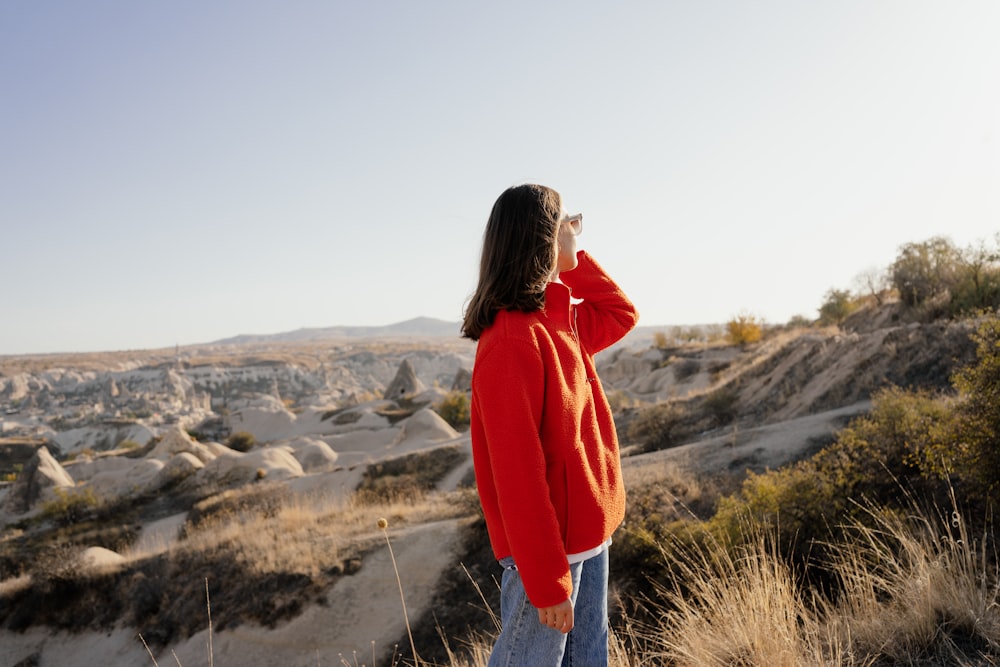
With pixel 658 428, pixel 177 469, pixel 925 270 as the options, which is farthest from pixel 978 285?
pixel 177 469

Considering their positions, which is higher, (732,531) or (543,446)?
(543,446)

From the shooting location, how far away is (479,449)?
1.71m

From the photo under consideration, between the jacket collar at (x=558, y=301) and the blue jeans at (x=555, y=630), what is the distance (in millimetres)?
666

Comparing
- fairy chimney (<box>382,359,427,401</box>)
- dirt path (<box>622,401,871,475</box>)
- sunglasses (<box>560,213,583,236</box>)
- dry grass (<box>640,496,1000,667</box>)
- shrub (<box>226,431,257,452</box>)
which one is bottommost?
shrub (<box>226,431,257,452</box>)

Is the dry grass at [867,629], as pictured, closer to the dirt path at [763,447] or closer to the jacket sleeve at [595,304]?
the jacket sleeve at [595,304]

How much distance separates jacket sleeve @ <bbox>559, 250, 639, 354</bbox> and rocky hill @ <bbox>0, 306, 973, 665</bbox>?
5.91 m

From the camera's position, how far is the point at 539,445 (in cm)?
149

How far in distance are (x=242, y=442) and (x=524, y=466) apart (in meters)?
27.7

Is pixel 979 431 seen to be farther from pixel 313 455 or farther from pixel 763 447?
pixel 313 455

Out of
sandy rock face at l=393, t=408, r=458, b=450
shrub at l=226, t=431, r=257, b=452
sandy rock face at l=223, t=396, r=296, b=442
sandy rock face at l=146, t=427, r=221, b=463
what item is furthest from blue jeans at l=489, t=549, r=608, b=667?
sandy rock face at l=223, t=396, r=296, b=442

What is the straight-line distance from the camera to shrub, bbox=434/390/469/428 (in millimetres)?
24812

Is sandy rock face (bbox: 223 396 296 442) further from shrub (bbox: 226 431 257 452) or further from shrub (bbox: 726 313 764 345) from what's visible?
shrub (bbox: 726 313 764 345)

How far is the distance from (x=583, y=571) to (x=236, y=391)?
6829 cm

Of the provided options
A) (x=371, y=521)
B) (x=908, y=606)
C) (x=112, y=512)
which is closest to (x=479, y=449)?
(x=908, y=606)
